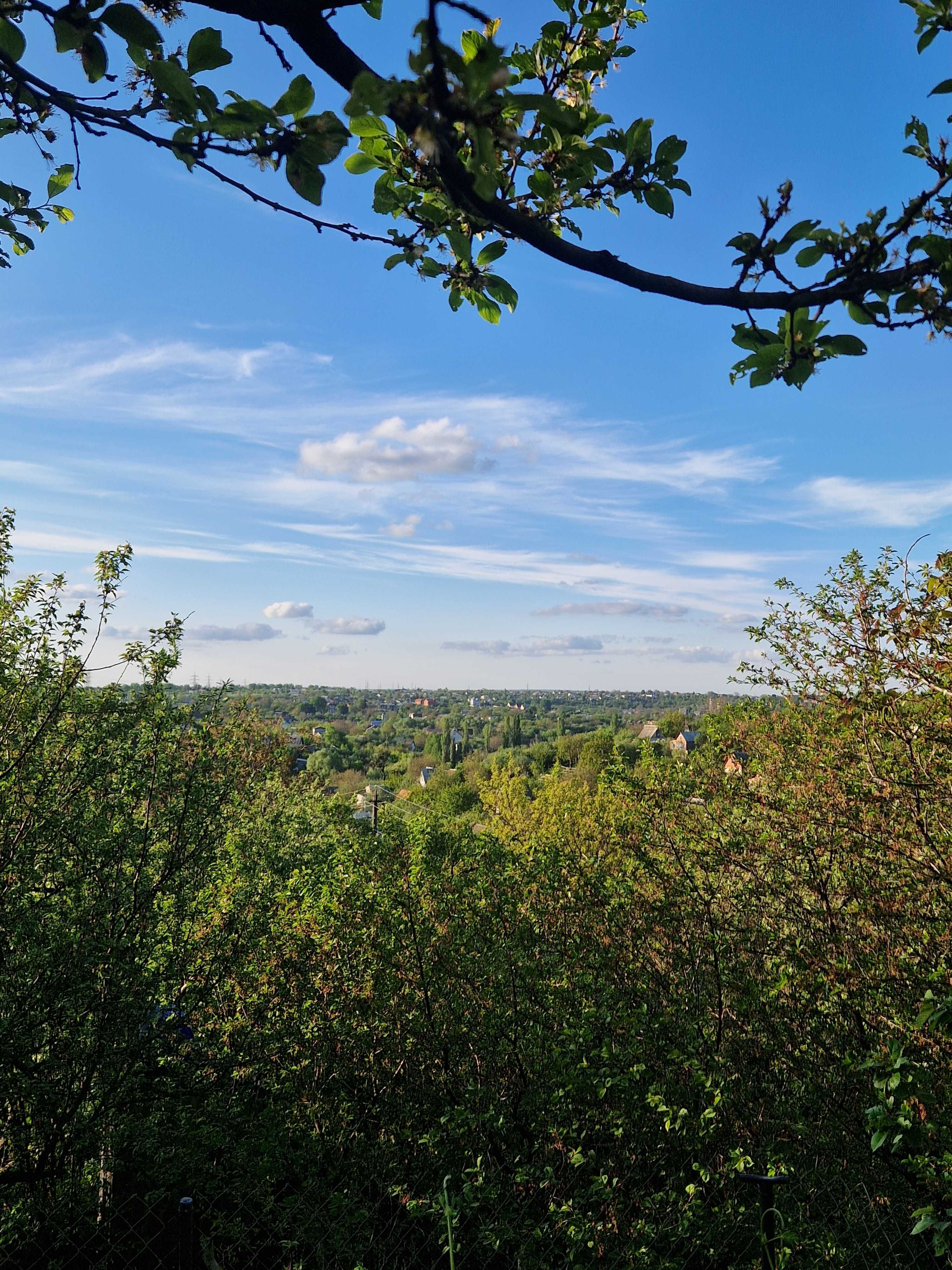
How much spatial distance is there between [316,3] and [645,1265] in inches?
184

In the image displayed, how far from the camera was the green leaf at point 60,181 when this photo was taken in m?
1.59

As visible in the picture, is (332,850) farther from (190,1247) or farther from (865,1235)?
(865,1235)

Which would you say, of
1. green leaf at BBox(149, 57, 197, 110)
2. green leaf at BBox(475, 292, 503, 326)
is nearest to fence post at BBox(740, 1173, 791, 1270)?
green leaf at BBox(475, 292, 503, 326)

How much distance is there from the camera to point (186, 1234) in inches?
126

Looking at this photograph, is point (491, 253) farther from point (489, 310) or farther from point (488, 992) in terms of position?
point (488, 992)

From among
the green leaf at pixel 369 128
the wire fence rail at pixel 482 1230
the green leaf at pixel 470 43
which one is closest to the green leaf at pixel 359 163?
the green leaf at pixel 369 128

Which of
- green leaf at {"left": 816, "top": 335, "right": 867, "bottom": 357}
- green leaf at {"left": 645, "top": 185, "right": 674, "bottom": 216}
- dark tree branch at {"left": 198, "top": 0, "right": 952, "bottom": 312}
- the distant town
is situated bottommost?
the distant town

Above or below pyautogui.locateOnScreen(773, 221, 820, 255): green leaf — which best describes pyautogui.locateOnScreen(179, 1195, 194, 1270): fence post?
below

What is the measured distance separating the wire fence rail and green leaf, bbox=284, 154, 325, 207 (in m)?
3.14

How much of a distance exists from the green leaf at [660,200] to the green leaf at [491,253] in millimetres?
287

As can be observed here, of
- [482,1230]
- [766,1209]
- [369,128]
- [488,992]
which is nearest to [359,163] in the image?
[369,128]

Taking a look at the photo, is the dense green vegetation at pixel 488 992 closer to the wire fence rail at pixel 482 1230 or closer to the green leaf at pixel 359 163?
→ the wire fence rail at pixel 482 1230

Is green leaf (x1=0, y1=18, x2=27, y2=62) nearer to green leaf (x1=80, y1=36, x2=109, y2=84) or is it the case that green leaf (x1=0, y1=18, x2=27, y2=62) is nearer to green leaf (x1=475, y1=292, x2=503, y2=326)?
green leaf (x1=80, y1=36, x2=109, y2=84)

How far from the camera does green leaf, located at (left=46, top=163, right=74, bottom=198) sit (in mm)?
1595
